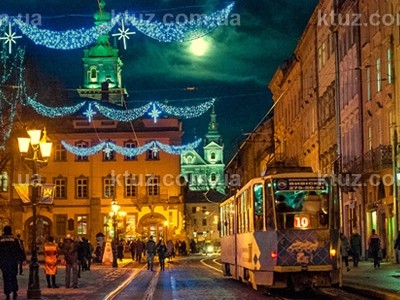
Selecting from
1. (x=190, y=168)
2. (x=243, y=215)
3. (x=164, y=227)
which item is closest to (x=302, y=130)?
(x=164, y=227)

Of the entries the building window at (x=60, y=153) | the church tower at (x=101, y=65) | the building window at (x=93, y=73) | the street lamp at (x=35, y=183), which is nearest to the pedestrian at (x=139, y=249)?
the building window at (x=60, y=153)

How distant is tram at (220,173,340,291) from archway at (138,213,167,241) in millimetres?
61303

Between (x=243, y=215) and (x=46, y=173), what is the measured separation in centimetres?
6230

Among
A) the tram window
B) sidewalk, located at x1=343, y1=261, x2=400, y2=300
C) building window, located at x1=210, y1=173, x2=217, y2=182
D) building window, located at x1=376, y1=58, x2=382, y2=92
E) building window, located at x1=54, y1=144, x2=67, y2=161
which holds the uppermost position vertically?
building window, located at x1=210, y1=173, x2=217, y2=182

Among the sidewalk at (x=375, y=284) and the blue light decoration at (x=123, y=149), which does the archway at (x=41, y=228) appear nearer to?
the blue light decoration at (x=123, y=149)

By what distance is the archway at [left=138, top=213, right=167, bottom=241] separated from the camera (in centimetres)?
8438

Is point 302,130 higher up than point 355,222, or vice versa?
point 302,130

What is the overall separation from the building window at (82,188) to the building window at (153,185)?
19.8 ft

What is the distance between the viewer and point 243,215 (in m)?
25.9

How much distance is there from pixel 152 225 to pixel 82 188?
7822 mm

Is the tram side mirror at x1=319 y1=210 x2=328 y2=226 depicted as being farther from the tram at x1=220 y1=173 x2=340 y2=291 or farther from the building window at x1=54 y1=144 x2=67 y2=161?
the building window at x1=54 y1=144 x2=67 y2=161

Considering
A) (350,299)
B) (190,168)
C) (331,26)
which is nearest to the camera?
(350,299)

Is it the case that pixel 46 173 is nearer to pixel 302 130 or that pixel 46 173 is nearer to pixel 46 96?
pixel 302 130

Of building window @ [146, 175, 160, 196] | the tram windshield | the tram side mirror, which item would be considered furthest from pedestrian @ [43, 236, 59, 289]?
building window @ [146, 175, 160, 196]
